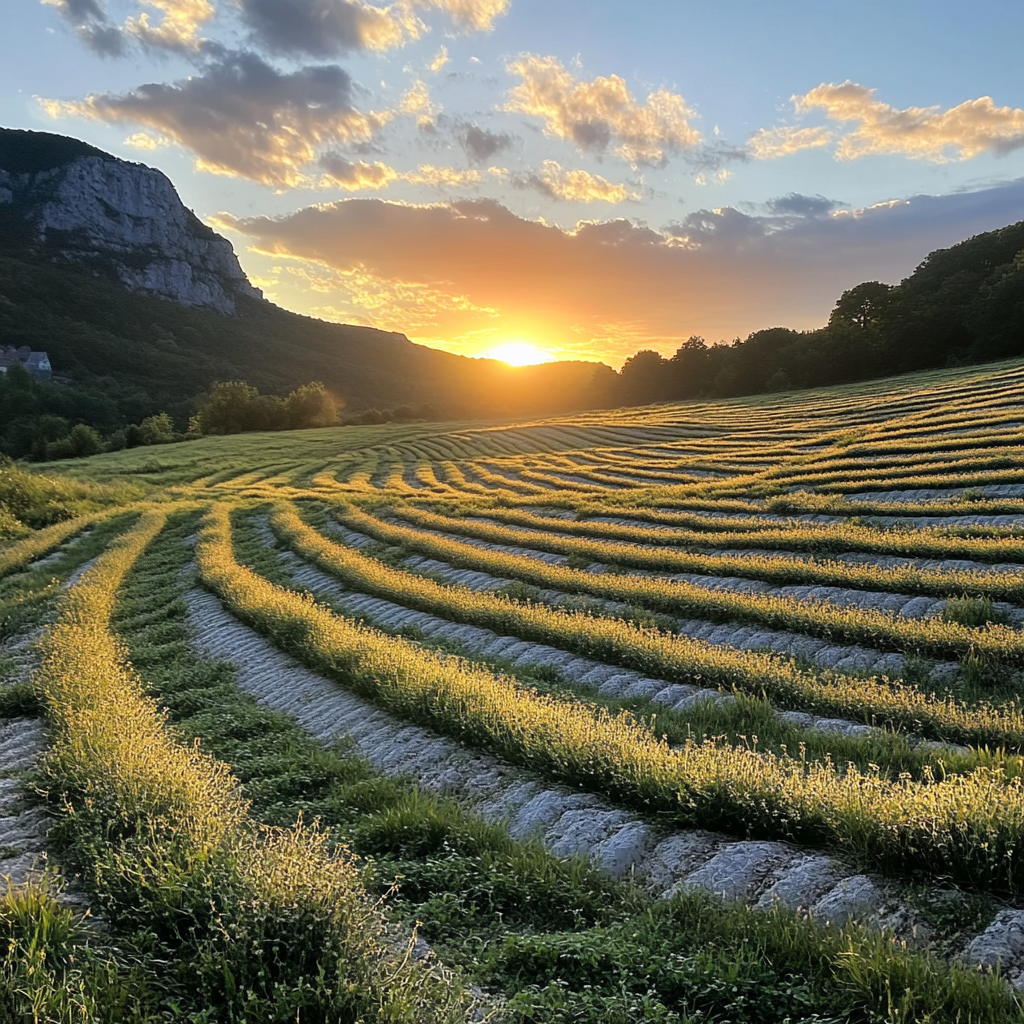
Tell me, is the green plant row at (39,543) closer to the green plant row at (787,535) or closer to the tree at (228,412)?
the green plant row at (787,535)

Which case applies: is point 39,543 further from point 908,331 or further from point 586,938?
point 908,331

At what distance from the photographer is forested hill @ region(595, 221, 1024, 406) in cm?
7225

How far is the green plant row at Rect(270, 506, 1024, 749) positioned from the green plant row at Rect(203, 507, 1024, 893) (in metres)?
1.99

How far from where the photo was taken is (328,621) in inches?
543

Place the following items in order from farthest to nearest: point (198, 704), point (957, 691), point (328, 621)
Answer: point (328, 621) → point (198, 704) → point (957, 691)

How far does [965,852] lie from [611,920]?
2674 millimetres

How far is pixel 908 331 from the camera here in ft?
276

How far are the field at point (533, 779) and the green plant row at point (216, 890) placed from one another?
0.10ft

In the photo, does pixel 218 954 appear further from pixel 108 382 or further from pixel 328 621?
pixel 108 382

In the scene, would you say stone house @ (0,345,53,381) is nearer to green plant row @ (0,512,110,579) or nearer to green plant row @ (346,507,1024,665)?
green plant row @ (0,512,110,579)

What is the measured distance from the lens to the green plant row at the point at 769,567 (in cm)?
1323

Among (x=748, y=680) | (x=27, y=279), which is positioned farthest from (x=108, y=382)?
(x=748, y=680)

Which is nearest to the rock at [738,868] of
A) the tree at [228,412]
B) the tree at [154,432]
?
the tree at [154,432]

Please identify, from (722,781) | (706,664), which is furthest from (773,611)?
(722,781)
